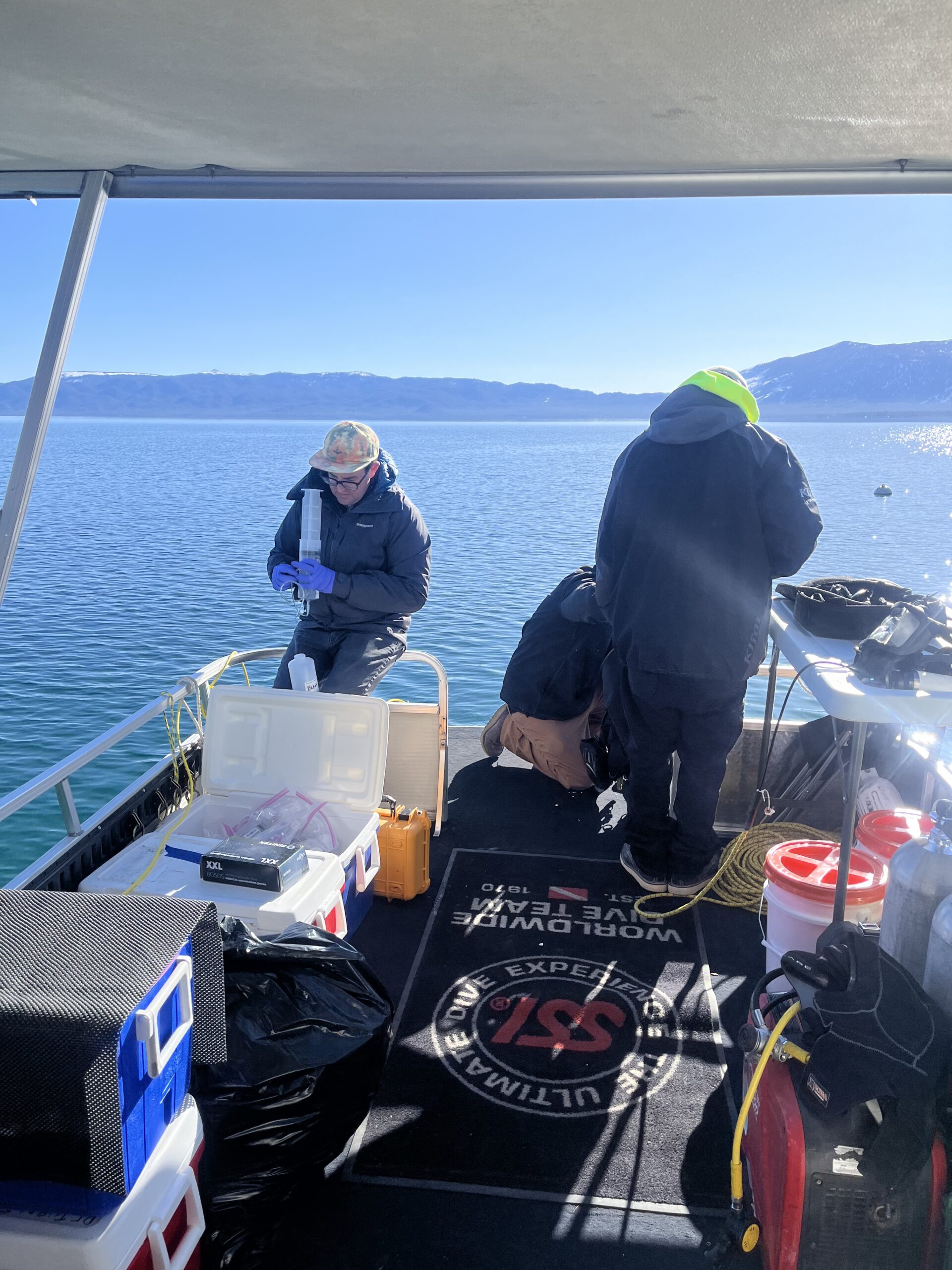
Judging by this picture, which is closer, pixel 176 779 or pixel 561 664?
pixel 176 779

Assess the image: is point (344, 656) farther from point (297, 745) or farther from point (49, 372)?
point (49, 372)

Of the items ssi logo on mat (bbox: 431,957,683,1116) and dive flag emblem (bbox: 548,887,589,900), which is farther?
dive flag emblem (bbox: 548,887,589,900)

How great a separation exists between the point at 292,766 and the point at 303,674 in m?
0.40

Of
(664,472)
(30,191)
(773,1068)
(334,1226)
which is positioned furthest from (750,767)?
(30,191)

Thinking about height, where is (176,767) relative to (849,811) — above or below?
below

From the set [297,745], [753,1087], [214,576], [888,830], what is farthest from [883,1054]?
[214,576]

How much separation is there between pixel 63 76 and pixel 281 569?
191cm

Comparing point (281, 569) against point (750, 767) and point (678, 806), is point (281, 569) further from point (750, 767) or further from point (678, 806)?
point (750, 767)

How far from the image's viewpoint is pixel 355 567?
12.6ft

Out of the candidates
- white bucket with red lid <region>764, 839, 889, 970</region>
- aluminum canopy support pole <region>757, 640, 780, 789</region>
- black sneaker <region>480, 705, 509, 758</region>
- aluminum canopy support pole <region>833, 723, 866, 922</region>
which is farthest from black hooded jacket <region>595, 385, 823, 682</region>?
black sneaker <region>480, 705, 509, 758</region>

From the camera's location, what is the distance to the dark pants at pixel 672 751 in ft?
9.93

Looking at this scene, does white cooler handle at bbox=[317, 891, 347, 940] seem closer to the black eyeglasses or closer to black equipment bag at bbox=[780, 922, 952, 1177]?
black equipment bag at bbox=[780, 922, 952, 1177]

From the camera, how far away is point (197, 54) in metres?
2.09

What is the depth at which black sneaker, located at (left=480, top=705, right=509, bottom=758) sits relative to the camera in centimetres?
449
